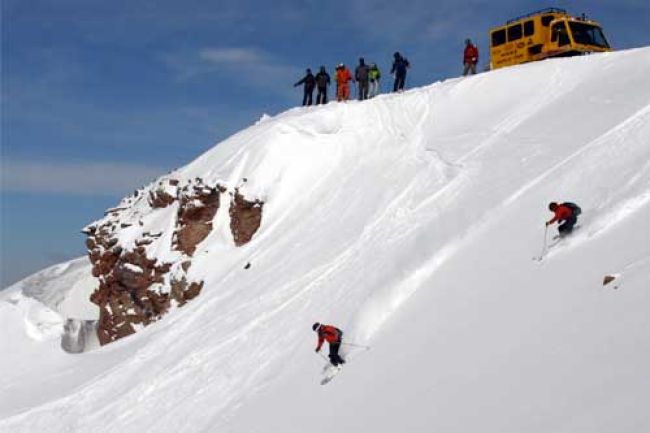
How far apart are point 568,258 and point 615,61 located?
1137cm

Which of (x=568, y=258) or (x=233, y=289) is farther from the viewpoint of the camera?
(x=233, y=289)

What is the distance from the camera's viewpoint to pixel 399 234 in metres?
16.3

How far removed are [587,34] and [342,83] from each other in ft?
27.9

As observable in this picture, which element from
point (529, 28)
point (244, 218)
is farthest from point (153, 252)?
point (529, 28)

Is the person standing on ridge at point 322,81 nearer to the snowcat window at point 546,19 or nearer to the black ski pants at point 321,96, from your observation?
the black ski pants at point 321,96

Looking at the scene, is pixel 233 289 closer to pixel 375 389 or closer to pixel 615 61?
pixel 375 389

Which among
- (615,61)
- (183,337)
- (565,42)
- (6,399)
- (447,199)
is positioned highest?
(565,42)

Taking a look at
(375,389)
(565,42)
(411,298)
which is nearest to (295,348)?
(411,298)

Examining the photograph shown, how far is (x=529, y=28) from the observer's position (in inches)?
949

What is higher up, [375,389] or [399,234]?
[399,234]

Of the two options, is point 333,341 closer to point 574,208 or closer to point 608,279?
point 574,208

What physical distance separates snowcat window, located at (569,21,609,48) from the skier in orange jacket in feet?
25.4

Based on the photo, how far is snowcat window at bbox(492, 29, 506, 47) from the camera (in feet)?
82.1

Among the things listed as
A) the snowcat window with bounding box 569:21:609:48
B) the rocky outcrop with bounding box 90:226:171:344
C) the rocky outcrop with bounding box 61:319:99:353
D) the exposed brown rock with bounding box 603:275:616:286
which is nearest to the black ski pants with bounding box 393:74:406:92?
the snowcat window with bounding box 569:21:609:48
